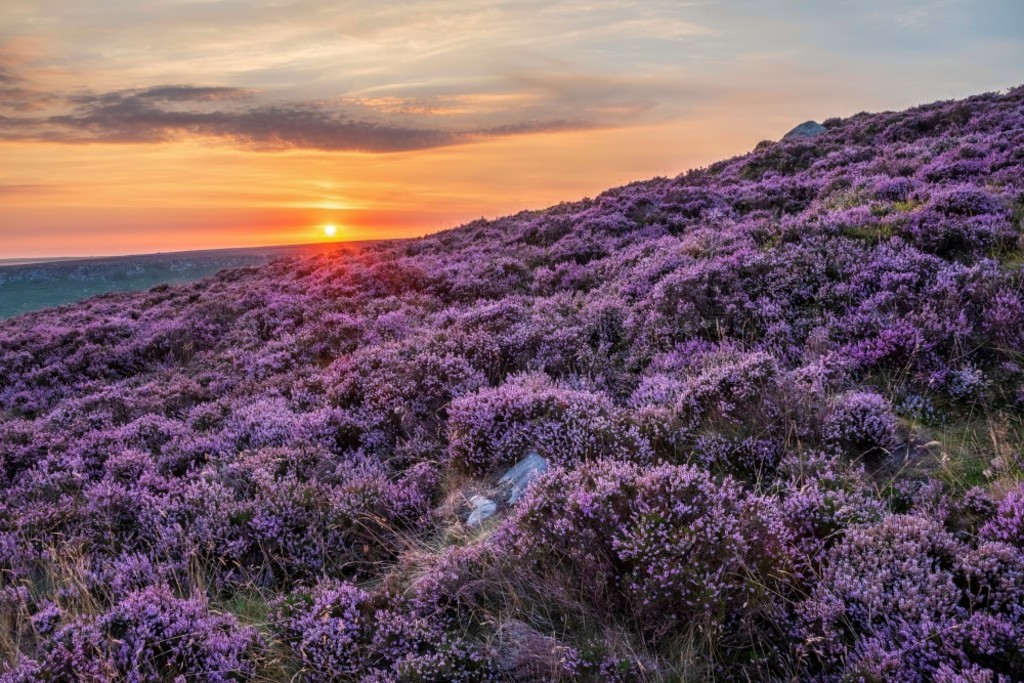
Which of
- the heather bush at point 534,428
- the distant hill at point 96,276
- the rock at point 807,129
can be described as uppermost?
the rock at point 807,129

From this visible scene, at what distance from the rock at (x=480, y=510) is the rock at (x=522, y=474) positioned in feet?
0.52

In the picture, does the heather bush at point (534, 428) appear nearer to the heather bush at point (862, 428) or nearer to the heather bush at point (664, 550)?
the heather bush at point (664, 550)

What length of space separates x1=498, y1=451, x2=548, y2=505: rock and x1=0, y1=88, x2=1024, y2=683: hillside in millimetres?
156

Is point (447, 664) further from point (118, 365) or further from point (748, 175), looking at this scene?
point (748, 175)

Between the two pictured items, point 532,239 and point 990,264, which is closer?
point 990,264

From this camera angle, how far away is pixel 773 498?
3.73 metres

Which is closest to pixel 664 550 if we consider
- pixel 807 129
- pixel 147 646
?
pixel 147 646

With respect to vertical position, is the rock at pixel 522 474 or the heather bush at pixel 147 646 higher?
the rock at pixel 522 474

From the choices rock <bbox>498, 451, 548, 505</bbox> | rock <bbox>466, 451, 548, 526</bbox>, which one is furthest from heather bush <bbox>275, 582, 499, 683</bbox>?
rock <bbox>498, 451, 548, 505</bbox>

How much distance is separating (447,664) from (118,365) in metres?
14.1

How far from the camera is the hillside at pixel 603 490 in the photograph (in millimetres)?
3025

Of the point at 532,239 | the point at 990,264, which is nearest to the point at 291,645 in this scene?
the point at 990,264

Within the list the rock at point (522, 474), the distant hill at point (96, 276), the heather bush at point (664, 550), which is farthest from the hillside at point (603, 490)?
the distant hill at point (96, 276)

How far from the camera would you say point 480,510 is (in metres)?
4.84
